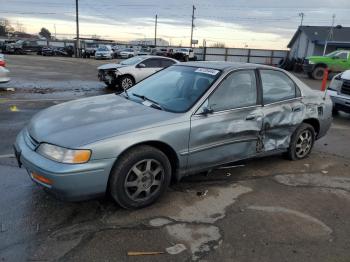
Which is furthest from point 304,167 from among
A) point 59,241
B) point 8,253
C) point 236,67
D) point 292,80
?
point 8,253

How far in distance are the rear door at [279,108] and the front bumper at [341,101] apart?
169 inches

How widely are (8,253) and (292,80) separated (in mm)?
4321

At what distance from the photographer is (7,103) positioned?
9.62 meters

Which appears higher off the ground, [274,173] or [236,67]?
[236,67]

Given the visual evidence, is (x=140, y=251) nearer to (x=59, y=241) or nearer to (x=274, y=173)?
(x=59, y=241)

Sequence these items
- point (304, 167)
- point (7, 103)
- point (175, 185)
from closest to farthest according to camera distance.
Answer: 1. point (175, 185)
2. point (304, 167)
3. point (7, 103)

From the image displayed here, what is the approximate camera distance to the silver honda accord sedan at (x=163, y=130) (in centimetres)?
331

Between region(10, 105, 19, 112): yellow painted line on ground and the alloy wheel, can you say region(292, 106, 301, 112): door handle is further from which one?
region(10, 105, 19, 112): yellow painted line on ground

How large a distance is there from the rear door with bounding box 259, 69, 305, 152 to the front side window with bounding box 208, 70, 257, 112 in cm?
21

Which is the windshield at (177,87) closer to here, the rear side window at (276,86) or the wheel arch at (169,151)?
the wheel arch at (169,151)

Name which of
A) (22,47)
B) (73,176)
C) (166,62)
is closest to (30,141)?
(73,176)

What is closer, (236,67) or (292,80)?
(236,67)

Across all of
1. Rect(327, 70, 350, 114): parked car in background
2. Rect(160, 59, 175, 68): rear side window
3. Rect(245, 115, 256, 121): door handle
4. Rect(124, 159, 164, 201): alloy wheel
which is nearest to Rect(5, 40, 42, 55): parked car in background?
Rect(160, 59, 175, 68): rear side window

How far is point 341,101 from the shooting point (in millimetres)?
8984
